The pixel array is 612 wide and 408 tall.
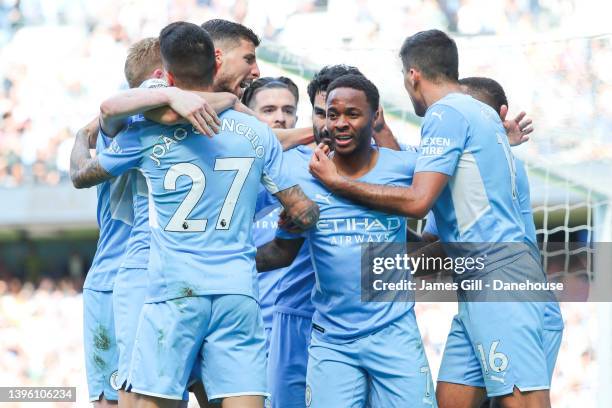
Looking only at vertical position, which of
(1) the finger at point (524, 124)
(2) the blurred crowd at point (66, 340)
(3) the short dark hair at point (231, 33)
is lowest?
(2) the blurred crowd at point (66, 340)

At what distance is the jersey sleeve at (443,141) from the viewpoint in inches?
191

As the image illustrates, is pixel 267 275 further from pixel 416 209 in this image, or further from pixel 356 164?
pixel 416 209

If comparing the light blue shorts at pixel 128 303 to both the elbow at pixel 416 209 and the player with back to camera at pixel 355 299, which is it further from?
the elbow at pixel 416 209

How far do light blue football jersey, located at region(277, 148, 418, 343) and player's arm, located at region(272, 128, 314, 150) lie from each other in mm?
455

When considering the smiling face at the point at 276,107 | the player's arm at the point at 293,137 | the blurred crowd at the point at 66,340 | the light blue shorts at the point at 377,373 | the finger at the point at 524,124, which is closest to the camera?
the light blue shorts at the point at 377,373

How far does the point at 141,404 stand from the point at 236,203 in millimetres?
976

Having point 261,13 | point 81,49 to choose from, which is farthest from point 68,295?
point 261,13

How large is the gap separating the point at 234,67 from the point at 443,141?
1549 mm

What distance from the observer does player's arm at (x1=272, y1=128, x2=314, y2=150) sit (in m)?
5.46

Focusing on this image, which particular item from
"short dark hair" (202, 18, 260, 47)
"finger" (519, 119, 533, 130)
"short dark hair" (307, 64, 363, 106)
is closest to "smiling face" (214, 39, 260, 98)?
"short dark hair" (202, 18, 260, 47)

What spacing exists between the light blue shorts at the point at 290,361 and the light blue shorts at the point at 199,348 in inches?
40.9

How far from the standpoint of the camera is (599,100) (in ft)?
32.3

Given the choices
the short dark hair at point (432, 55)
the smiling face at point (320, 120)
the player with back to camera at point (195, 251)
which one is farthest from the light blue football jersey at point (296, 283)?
the short dark hair at point (432, 55)

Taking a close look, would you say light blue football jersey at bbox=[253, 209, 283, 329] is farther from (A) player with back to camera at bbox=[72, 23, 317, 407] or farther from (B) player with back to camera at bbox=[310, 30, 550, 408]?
(A) player with back to camera at bbox=[72, 23, 317, 407]
